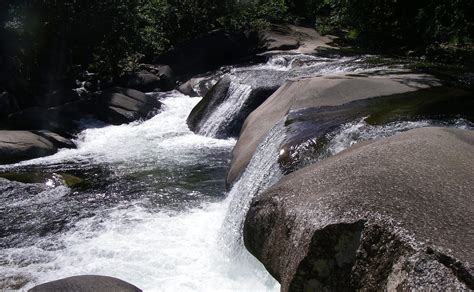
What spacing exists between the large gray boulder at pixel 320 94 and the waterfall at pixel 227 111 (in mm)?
2846

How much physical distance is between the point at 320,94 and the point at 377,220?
224 inches

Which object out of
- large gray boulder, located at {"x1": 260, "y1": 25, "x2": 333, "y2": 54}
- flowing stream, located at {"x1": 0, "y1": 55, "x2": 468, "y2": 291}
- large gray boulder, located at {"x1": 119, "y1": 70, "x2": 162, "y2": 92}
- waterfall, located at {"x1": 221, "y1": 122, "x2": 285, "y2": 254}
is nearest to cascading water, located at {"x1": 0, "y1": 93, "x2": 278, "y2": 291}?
flowing stream, located at {"x1": 0, "y1": 55, "x2": 468, "y2": 291}

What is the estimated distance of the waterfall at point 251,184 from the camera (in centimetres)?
632

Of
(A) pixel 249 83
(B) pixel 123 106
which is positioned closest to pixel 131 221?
(A) pixel 249 83

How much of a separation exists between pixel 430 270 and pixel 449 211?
0.62 meters

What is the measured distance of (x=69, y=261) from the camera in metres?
6.49

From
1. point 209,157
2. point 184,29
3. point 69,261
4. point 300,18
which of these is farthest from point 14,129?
point 300,18

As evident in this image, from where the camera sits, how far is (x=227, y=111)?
12.7 meters

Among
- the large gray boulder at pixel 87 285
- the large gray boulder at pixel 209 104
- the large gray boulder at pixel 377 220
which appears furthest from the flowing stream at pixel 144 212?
the large gray boulder at pixel 377 220

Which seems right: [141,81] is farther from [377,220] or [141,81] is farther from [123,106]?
[377,220]

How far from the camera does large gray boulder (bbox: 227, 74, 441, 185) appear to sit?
8180mm

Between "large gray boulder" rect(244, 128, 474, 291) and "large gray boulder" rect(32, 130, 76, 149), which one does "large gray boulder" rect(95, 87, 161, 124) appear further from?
"large gray boulder" rect(244, 128, 474, 291)

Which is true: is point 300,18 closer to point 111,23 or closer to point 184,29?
point 184,29

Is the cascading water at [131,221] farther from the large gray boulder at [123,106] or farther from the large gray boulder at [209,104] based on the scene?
the large gray boulder at [123,106]
